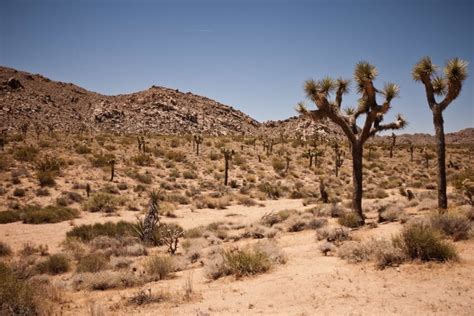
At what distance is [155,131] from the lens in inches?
2518

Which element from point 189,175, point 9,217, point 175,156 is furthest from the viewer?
point 175,156

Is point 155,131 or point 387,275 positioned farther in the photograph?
point 155,131

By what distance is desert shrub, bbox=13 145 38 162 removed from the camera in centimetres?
2919

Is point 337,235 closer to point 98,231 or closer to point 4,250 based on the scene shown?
point 98,231

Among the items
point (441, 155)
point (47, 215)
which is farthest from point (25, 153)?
point (441, 155)

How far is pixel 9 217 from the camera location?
1694 centimetres

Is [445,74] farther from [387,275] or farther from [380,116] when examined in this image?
[387,275]

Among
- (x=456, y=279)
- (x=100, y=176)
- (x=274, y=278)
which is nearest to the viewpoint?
(x=456, y=279)

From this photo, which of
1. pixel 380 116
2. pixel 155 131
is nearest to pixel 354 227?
pixel 380 116

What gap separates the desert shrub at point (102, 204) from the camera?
1969cm

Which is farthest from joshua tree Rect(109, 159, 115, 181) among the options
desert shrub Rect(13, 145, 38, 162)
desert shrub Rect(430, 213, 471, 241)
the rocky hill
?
the rocky hill

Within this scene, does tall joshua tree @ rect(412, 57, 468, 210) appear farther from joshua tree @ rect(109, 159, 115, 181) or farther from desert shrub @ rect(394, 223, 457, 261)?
joshua tree @ rect(109, 159, 115, 181)

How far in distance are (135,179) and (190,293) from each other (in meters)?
22.8

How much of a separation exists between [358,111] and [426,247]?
289 inches
